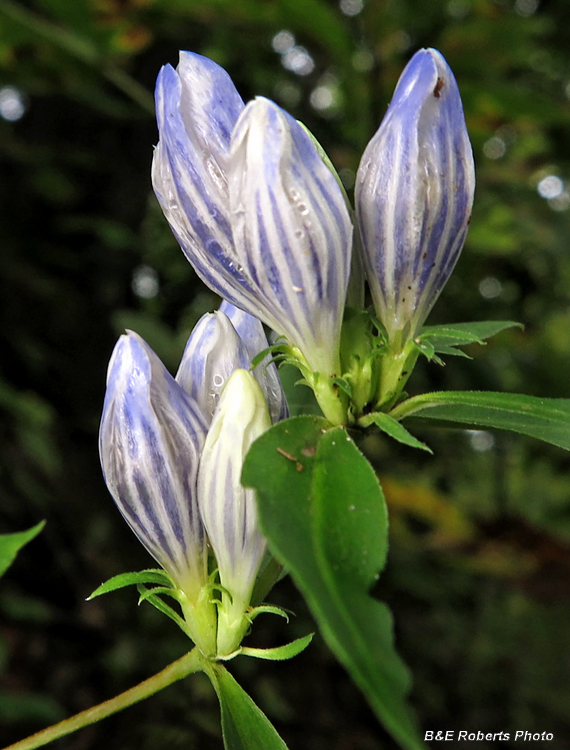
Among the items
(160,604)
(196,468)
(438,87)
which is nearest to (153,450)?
(196,468)

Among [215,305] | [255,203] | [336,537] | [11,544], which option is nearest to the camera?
[336,537]

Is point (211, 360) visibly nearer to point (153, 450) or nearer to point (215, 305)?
point (153, 450)

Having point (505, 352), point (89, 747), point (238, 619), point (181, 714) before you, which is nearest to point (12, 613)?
point (89, 747)

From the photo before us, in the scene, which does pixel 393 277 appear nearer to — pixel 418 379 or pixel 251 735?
pixel 251 735

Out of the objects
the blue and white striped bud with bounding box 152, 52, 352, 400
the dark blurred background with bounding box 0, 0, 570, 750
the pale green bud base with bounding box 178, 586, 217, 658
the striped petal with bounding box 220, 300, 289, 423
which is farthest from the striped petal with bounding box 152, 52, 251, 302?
the dark blurred background with bounding box 0, 0, 570, 750

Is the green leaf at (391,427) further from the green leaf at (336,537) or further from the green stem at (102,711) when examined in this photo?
the green stem at (102,711)

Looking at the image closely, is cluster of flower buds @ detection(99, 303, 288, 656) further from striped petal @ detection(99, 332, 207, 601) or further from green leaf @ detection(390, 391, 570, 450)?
green leaf @ detection(390, 391, 570, 450)
